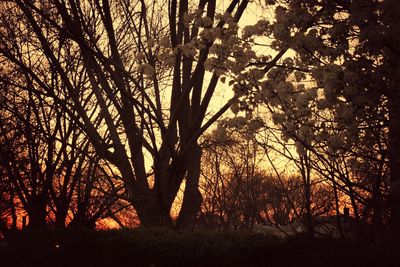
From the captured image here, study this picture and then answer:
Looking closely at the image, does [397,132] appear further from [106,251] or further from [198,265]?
[106,251]

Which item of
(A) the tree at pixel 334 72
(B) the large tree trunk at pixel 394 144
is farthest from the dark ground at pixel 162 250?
(A) the tree at pixel 334 72

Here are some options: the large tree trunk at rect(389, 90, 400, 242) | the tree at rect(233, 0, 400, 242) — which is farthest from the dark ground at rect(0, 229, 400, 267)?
the tree at rect(233, 0, 400, 242)

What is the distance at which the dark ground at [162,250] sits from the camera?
7887mm

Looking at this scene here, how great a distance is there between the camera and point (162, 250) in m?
8.14

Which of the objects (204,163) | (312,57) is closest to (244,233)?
(312,57)

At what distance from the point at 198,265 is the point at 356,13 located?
16.9 feet

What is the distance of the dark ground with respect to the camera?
7.89 meters

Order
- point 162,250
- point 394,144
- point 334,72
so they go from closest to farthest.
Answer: point 334,72
point 394,144
point 162,250

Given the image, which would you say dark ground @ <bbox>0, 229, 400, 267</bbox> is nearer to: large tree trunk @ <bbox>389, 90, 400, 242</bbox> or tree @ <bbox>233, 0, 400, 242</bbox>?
large tree trunk @ <bbox>389, 90, 400, 242</bbox>

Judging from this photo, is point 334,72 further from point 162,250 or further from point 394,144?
point 162,250

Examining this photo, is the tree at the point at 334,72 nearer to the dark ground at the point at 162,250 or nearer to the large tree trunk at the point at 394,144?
the large tree trunk at the point at 394,144

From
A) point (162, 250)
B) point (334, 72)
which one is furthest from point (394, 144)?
point (162, 250)

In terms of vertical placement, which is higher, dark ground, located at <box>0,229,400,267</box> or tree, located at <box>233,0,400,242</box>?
tree, located at <box>233,0,400,242</box>

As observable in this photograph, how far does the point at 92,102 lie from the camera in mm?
15633
